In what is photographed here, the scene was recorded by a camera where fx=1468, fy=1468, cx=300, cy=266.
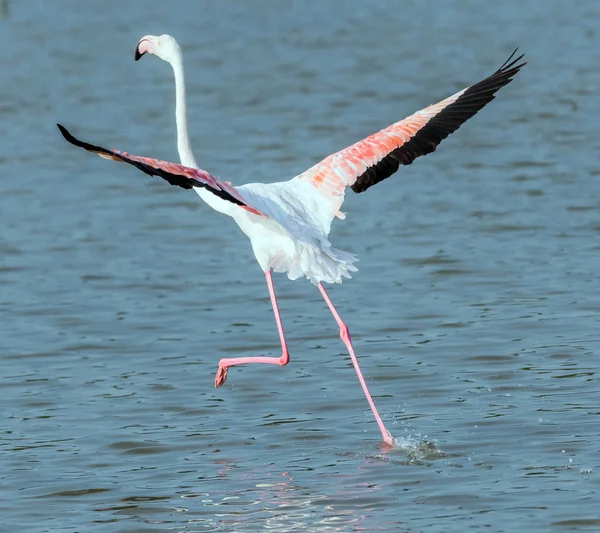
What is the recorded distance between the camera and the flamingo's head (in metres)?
9.21

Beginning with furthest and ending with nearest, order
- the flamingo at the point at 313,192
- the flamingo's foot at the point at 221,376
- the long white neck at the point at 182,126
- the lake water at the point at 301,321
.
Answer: the flamingo's foot at the point at 221,376
the long white neck at the point at 182,126
the flamingo at the point at 313,192
the lake water at the point at 301,321

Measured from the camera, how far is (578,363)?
10000 mm

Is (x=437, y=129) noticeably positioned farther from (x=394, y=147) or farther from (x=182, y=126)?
(x=182, y=126)

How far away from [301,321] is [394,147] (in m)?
2.42

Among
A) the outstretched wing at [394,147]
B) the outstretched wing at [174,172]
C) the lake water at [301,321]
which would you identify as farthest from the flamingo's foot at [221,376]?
the outstretched wing at [174,172]

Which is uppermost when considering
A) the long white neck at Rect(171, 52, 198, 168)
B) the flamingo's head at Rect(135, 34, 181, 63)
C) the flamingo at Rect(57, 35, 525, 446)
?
the flamingo's head at Rect(135, 34, 181, 63)

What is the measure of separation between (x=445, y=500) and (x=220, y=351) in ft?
11.8

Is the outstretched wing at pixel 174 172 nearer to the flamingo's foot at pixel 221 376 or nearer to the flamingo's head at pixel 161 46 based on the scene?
the flamingo's head at pixel 161 46

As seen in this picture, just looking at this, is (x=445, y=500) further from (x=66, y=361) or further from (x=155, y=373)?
(x=66, y=361)

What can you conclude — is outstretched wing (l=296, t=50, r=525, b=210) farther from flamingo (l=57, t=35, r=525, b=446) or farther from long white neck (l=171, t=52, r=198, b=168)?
long white neck (l=171, t=52, r=198, b=168)

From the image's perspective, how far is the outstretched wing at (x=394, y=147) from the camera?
9.37 metres

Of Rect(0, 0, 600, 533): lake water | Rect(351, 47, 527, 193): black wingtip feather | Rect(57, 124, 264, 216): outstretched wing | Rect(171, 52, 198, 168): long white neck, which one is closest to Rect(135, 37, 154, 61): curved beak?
Rect(171, 52, 198, 168): long white neck

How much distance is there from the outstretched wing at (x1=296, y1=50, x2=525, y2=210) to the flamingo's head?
1.14 metres

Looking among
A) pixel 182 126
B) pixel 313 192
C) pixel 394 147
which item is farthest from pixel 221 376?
pixel 394 147
